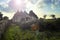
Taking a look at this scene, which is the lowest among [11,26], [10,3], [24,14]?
[11,26]

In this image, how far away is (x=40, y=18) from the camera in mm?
5859

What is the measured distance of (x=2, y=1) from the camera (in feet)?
19.6

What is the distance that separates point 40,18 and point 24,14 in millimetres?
558

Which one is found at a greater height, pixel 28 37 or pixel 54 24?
pixel 54 24

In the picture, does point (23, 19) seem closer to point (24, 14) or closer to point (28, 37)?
point (24, 14)

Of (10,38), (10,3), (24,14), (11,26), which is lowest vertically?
(10,38)

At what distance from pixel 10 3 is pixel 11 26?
0.81 metres

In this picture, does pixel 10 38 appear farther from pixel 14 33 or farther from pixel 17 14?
pixel 17 14

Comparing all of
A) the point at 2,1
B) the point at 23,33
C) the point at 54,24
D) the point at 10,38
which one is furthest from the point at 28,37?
the point at 2,1

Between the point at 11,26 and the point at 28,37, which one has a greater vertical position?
the point at 11,26

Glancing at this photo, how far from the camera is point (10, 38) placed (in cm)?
569

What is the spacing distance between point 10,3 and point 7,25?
30.7 inches

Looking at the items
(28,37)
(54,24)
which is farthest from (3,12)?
(54,24)

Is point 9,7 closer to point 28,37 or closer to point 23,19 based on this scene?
point 23,19
